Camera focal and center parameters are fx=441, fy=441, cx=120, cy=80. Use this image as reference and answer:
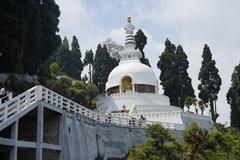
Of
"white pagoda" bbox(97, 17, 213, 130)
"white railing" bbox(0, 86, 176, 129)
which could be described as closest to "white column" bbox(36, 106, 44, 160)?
"white railing" bbox(0, 86, 176, 129)

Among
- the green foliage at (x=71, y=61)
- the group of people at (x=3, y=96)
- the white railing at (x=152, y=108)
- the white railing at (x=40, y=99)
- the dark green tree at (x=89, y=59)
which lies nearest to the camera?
the white railing at (x=40, y=99)

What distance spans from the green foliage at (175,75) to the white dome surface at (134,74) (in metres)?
2.92

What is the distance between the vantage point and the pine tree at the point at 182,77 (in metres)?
53.4

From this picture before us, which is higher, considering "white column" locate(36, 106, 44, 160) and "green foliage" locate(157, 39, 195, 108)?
"green foliage" locate(157, 39, 195, 108)

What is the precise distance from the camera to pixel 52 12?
34.9 metres

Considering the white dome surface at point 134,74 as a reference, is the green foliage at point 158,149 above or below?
below

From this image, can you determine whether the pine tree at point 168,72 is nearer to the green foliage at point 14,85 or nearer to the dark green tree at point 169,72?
the dark green tree at point 169,72

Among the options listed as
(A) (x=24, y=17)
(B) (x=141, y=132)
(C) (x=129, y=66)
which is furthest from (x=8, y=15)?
(C) (x=129, y=66)

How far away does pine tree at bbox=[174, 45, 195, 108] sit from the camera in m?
53.4

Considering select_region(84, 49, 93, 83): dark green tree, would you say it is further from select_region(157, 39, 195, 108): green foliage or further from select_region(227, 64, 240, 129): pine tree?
select_region(227, 64, 240, 129): pine tree

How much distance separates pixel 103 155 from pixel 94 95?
77.5ft

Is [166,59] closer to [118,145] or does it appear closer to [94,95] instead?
[94,95]

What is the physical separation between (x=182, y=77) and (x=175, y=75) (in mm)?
938

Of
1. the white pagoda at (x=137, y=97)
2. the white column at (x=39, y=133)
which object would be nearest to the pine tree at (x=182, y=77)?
the white pagoda at (x=137, y=97)
